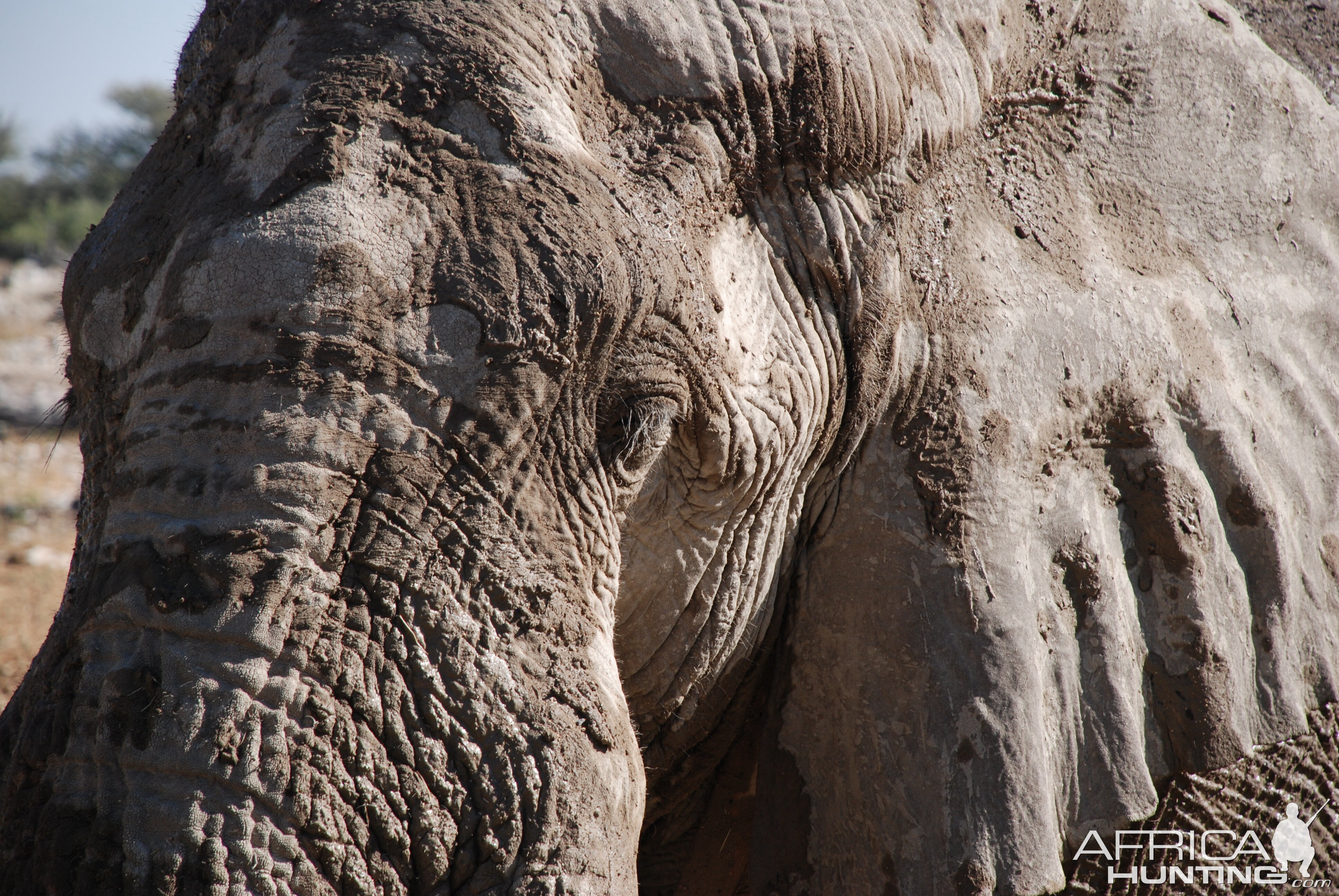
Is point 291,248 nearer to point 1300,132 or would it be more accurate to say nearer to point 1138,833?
point 1138,833

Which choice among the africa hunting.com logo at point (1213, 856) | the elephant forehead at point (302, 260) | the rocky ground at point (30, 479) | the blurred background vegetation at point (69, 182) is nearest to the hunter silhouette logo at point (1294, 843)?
the africa hunting.com logo at point (1213, 856)

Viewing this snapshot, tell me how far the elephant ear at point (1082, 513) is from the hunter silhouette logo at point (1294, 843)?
0.14ft

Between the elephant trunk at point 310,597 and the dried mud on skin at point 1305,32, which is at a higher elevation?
the dried mud on skin at point 1305,32

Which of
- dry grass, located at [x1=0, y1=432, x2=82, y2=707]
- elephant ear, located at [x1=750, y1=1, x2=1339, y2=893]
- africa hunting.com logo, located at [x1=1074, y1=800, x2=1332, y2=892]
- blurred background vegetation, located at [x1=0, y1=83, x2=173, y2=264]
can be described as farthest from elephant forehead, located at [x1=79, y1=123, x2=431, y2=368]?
blurred background vegetation, located at [x1=0, y1=83, x2=173, y2=264]

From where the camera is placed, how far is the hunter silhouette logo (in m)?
1.84

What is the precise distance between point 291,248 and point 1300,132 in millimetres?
1942

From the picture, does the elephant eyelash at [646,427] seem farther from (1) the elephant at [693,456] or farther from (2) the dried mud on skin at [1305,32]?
(2) the dried mud on skin at [1305,32]

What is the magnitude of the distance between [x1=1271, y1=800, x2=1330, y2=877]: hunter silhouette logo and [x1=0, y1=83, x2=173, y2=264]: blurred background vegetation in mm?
20582

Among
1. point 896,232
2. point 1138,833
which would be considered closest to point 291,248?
point 896,232

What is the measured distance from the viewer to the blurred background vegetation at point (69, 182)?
19.6m

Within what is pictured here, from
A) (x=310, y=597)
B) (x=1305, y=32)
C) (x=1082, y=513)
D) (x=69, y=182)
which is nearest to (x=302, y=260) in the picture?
(x=310, y=597)

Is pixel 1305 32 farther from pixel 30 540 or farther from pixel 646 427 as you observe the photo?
pixel 30 540

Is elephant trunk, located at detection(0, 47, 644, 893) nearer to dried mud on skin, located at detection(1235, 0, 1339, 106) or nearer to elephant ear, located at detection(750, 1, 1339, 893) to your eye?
elephant ear, located at detection(750, 1, 1339, 893)

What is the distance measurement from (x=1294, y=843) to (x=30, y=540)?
867 centimetres
